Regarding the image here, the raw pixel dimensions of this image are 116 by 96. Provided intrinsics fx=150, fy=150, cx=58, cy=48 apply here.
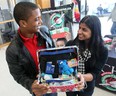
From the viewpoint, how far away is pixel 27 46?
96 centimetres

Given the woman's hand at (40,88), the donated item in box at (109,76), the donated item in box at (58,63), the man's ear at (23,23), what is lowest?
the donated item in box at (109,76)

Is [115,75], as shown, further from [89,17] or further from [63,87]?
[63,87]

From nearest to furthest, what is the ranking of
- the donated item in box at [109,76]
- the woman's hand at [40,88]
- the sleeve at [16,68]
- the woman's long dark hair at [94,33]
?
the woman's hand at [40,88]
the sleeve at [16,68]
the woman's long dark hair at [94,33]
the donated item in box at [109,76]

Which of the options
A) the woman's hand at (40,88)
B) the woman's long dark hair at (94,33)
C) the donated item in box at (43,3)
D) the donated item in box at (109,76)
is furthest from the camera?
the donated item in box at (43,3)

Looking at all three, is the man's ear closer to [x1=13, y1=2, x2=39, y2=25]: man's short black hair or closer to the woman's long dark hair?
[x1=13, y1=2, x2=39, y2=25]: man's short black hair

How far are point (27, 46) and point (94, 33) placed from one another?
48 centimetres

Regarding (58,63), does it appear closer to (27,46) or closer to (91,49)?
(27,46)

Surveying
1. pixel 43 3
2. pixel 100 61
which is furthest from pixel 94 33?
pixel 43 3

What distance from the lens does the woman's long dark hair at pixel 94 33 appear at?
3.45 feet

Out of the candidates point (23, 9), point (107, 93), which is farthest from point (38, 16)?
point (107, 93)

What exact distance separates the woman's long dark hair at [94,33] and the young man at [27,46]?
0.31m

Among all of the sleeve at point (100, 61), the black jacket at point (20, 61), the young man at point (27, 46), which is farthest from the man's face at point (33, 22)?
the sleeve at point (100, 61)

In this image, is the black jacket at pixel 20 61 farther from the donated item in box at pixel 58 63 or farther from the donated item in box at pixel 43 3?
the donated item in box at pixel 43 3

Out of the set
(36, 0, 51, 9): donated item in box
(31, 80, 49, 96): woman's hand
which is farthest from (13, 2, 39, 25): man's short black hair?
(36, 0, 51, 9): donated item in box
